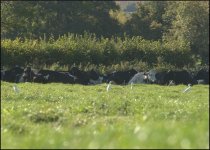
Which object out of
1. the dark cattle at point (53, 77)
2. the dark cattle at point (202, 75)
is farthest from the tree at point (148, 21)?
the dark cattle at point (53, 77)

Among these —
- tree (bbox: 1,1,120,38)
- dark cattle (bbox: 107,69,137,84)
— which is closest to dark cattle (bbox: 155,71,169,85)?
dark cattle (bbox: 107,69,137,84)

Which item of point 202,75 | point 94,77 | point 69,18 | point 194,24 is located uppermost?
point 69,18

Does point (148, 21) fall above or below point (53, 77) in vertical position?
above

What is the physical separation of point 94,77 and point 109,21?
34.8 meters

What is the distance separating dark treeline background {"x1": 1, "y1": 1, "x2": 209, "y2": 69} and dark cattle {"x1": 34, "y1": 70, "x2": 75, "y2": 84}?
23267mm

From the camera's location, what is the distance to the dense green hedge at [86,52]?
46969 millimetres

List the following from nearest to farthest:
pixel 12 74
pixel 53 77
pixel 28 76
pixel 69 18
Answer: pixel 28 76
pixel 53 77
pixel 12 74
pixel 69 18

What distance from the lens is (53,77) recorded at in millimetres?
38562

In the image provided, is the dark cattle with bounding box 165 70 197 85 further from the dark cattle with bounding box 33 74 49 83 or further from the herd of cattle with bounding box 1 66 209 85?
the dark cattle with bounding box 33 74 49 83

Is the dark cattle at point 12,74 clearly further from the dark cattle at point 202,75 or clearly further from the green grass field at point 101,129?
the green grass field at point 101,129

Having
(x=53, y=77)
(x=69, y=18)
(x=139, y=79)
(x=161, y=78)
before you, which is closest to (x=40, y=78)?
(x=53, y=77)

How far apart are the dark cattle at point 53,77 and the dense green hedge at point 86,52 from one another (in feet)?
25.3

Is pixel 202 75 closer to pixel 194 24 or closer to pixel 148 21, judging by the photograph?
pixel 194 24

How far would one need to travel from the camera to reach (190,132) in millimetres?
7832
